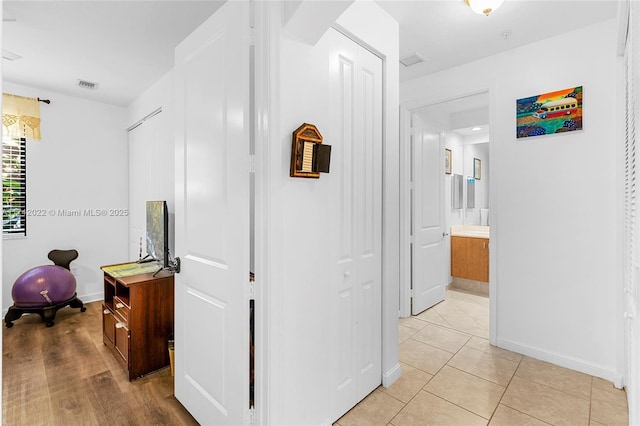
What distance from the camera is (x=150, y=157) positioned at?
4.03m

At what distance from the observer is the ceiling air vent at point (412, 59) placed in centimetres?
315

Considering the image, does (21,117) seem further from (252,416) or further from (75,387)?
(252,416)

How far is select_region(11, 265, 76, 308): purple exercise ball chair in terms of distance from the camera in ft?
11.7

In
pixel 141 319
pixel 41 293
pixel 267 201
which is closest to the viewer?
pixel 267 201

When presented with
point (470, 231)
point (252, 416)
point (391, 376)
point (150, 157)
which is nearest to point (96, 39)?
point (150, 157)

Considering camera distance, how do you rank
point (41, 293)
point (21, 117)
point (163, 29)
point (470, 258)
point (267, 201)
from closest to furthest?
point (267, 201) → point (163, 29) → point (41, 293) → point (21, 117) → point (470, 258)

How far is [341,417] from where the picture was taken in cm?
217

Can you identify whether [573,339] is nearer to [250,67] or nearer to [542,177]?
[542,177]

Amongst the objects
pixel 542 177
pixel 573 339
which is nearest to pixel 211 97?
pixel 542 177

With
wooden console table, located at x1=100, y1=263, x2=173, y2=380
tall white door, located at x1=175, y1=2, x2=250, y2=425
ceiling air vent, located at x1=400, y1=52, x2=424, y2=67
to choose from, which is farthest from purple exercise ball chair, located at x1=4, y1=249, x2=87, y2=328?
ceiling air vent, located at x1=400, y1=52, x2=424, y2=67

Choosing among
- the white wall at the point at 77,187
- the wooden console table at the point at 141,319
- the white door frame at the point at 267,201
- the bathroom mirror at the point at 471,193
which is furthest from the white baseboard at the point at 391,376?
the white wall at the point at 77,187

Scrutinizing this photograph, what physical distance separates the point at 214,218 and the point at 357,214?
90cm

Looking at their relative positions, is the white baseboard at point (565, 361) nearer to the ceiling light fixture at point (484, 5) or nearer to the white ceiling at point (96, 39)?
the ceiling light fixture at point (484, 5)

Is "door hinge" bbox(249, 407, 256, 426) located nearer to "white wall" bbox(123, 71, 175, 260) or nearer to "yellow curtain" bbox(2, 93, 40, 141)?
"white wall" bbox(123, 71, 175, 260)
